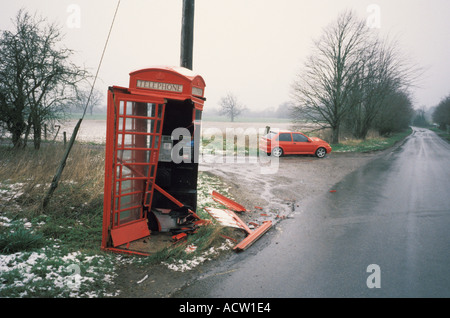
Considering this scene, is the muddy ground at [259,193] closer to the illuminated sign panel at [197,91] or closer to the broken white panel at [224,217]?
the broken white panel at [224,217]

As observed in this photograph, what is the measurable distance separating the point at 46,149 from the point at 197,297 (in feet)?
20.9

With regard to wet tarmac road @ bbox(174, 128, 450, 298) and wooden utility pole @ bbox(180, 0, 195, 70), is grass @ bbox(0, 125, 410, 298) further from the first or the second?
wooden utility pole @ bbox(180, 0, 195, 70)

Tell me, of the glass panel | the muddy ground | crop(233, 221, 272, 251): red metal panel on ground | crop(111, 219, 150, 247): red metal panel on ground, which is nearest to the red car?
the muddy ground

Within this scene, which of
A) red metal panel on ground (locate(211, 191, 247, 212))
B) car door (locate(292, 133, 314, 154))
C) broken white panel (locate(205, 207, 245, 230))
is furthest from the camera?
car door (locate(292, 133, 314, 154))

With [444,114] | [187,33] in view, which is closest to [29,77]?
[187,33]

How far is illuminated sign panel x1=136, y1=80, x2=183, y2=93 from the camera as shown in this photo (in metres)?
4.91

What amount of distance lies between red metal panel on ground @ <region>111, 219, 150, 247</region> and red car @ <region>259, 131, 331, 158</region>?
13373 mm

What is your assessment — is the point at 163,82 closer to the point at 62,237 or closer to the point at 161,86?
the point at 161,86

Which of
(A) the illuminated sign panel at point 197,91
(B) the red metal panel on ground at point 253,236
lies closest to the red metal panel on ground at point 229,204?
(B) the red metal panel on ground at point 253,236

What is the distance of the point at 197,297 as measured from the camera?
346cm

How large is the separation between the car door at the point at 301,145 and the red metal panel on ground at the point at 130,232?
47.0ft

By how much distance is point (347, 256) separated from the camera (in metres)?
4.70
